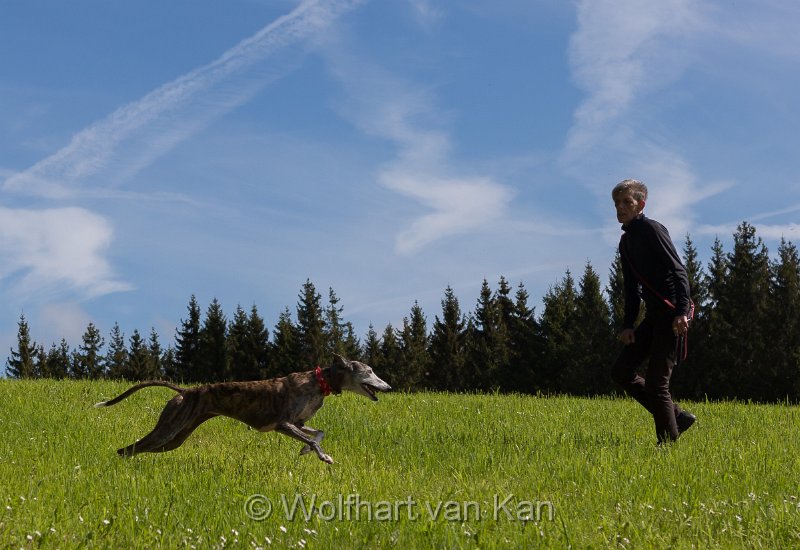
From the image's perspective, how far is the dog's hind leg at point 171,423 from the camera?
7969 mm

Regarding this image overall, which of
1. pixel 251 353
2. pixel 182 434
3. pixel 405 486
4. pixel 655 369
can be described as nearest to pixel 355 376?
pixel 405 486

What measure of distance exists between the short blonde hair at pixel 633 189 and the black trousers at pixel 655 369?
1.45m

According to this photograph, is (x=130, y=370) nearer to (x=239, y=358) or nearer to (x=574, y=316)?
(x=239, y=358)

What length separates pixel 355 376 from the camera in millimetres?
8250

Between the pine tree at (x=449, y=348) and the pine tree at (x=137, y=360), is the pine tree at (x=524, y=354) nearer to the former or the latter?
the pine tree at (x=449, y=348)

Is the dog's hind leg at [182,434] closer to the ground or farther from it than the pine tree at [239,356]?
closer to the ground

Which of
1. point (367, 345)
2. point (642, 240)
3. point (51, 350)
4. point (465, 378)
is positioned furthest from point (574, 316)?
point (51, 350)

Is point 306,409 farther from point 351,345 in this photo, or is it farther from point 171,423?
point 351,345

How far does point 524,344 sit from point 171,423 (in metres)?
55.4

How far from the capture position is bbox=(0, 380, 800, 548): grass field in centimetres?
554

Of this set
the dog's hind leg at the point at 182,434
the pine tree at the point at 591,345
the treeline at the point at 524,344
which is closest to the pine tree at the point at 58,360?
the treeline at the point at 524,344

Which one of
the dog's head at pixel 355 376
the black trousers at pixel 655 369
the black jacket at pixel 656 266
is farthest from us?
the black trousers at pixel 655 369

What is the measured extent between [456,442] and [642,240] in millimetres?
3418

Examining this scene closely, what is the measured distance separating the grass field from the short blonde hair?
2974 mm
